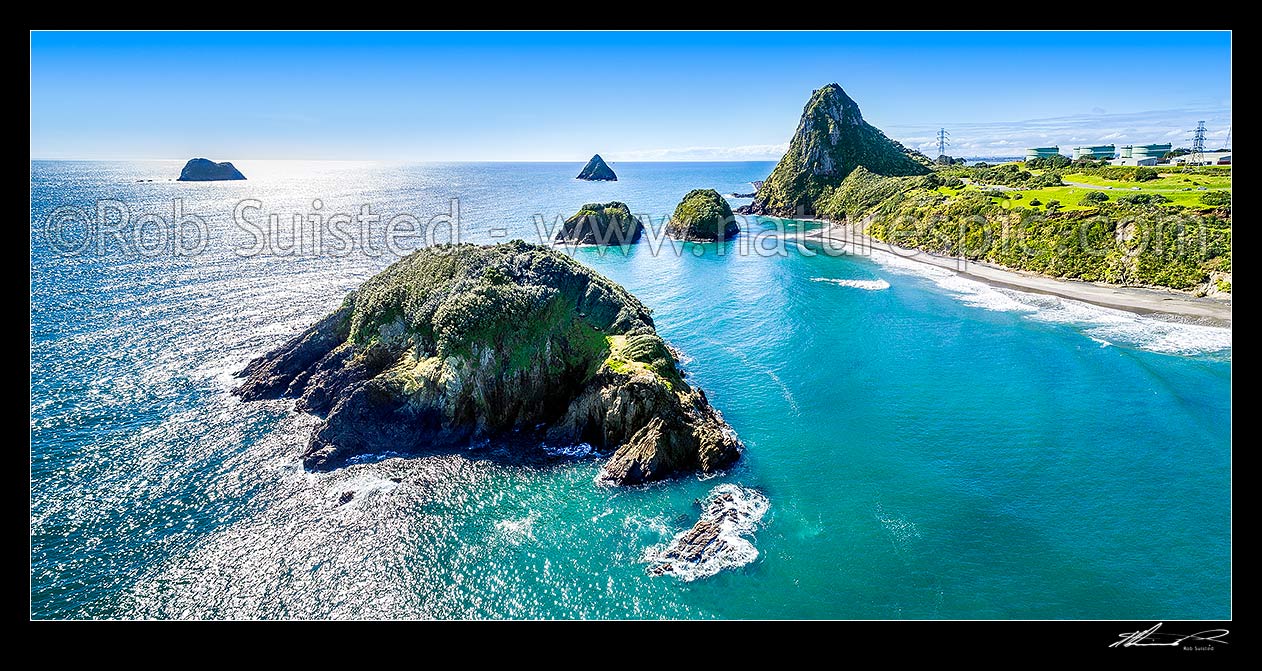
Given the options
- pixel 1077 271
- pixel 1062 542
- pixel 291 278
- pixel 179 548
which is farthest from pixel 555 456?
pixel 1077 271

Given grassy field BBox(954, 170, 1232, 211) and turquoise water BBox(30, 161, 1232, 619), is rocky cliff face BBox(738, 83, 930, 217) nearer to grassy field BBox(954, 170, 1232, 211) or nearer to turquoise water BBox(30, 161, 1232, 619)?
grassy field BBox(954, 170, 1232, 211)

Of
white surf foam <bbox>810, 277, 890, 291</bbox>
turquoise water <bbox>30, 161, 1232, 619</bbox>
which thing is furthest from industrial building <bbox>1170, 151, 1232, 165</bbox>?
turquoise water <bbox>30, 161, 1232, 619</bbox>

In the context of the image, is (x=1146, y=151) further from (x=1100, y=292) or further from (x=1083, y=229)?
(x=1100, y=292)

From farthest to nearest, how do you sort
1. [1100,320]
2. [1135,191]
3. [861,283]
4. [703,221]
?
[703,221] → [1135,191] → [861,283] → [1100,320]

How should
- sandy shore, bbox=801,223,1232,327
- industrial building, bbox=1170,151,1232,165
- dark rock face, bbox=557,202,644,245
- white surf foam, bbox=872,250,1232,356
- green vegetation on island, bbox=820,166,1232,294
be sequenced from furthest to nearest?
industrial building, bbox=1170,151,1232,165 → dark rock face, bbox=557,202,644,245 → green vegetation on island, bbox=820,166,1232,294 → sandy shore, bbox=801,223,1232,327 → white surf foam, bbox=872,250,1232,356

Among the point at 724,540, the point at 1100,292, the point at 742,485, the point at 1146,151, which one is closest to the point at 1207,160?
the point at 1146,151

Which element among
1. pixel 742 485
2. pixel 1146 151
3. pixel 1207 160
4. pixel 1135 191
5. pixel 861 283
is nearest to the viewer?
pixel 742 485
